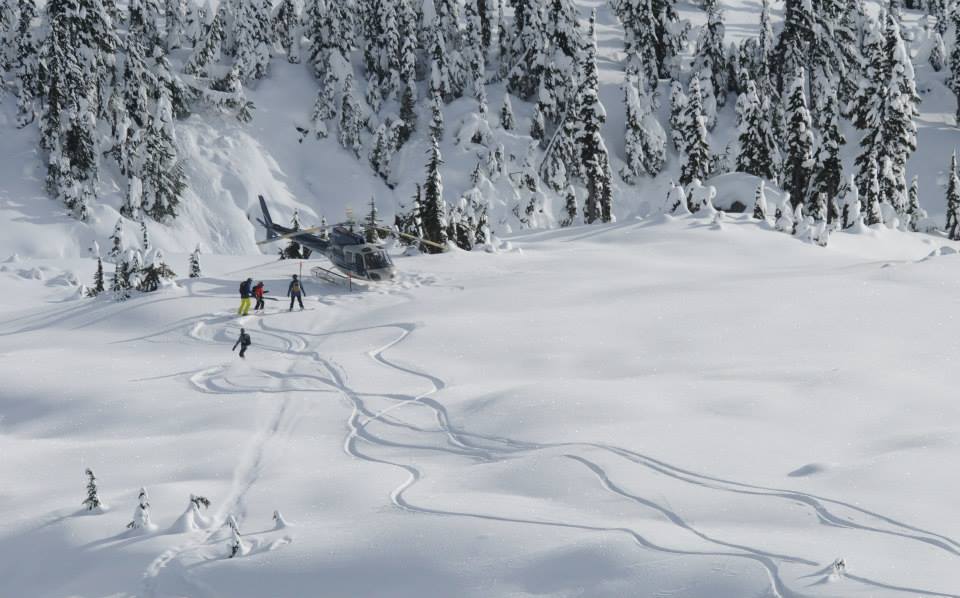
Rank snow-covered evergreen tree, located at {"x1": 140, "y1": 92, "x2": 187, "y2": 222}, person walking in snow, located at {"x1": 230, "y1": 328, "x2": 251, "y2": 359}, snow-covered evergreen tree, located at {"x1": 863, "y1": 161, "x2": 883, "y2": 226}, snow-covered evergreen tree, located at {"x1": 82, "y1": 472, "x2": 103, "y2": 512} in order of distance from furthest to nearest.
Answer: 1. snow-covered evergreen tree, located at {"x1": 140, "y1": 92, "x2": 187, "y2": 222}
2. snow-covered evergreen tree, located at {"x1": 863, "y1": 161, "x2": 883, "y2": 226}
3. person walking in snow, located at {"x1": 230, "y1": 328, "x2": 251, "y2": 359}
4. snow-covered evergreen tree, located at {"x1": 82, "y1": 472, "x2": 103, "y2": 512}

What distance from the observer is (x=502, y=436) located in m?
15.3

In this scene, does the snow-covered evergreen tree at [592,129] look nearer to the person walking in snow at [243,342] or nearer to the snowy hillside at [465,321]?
the snowy hillside at [465,321]

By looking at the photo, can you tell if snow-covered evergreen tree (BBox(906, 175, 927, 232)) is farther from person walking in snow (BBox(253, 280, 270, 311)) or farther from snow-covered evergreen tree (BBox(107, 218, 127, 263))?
snow-covered evergreen tree (BBox(107, 218, 127, 263))

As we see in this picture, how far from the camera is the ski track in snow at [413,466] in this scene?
1022cm

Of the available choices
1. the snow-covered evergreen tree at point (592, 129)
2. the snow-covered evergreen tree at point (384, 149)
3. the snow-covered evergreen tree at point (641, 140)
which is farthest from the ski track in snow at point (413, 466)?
the snow-covered evergreen tree at point (641, 140)

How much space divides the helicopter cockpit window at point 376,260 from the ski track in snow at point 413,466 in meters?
4.37

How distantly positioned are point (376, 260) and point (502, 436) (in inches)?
531

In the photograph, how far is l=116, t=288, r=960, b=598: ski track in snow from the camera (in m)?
10.2

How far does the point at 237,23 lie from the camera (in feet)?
190

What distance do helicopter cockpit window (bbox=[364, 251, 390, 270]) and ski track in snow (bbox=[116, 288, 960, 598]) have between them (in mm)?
4374

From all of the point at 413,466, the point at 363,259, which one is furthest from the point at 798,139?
the point at 413,466

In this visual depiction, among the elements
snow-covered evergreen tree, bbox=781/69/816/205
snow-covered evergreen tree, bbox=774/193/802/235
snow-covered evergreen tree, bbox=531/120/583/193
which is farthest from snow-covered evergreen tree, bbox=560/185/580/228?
snow-covered evergreen tree, bbox=774/193/802/235

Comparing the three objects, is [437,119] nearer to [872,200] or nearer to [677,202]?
[677,202]

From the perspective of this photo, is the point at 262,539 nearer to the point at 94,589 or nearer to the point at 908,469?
the point at 94,589
